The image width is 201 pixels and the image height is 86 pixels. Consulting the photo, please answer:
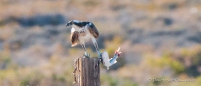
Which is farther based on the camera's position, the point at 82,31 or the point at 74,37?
the point at 74,37

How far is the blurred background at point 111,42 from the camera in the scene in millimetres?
14172

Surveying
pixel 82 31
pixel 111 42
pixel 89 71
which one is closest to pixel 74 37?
pixel 82 31

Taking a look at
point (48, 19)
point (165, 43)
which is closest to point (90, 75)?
point (165, 43)

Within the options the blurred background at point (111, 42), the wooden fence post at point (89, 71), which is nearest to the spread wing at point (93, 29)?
the wooden fence post at point (89, 71)

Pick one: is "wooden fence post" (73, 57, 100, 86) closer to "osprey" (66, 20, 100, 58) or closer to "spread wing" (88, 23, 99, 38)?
"osprey" (66, 20, 100, 58)

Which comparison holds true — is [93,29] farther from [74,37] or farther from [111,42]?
[111,42]

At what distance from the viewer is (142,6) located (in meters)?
32.6

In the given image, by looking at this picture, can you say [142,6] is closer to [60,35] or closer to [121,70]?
[60,35]

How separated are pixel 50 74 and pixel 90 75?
7758 mm

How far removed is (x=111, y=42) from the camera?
73.6 ft

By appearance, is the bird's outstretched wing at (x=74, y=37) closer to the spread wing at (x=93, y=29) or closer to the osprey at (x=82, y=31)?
the osprey at (x=82, y=31)

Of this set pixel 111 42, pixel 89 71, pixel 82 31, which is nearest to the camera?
pixel 89 71

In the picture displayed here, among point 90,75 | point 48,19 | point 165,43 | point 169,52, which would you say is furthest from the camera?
point 48,19

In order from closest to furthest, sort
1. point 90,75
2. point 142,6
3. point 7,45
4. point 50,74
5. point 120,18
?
point 90,75
point 50,74
point 7,45
point 120,18
point 142,6
